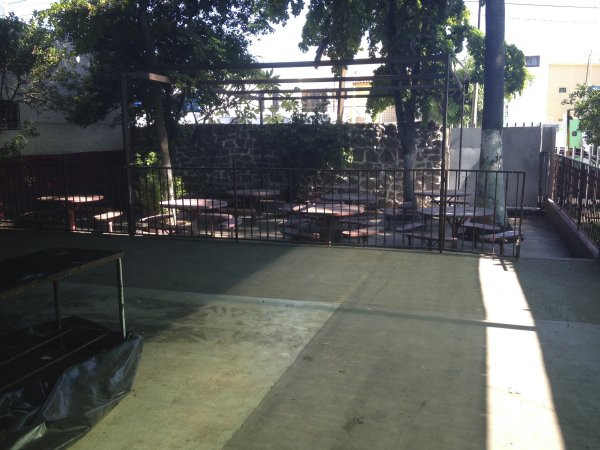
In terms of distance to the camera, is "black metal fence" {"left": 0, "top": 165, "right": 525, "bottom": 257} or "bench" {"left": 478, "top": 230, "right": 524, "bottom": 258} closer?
"bench" {"left": 478, "top": 230, "right": 524, "bottom": 258}

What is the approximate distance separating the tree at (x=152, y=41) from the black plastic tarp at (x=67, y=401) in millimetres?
7503

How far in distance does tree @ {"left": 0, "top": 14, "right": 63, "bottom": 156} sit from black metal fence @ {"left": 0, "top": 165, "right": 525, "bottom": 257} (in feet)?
2.76

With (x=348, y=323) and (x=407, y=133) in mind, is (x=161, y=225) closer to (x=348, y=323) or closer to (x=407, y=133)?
(x=407, y=133)

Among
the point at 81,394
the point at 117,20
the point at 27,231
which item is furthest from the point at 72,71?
the point at 81,394

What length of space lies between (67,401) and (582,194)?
26.2 feet

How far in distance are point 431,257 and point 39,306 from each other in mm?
4844

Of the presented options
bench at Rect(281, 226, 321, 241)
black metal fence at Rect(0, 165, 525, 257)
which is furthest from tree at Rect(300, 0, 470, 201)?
bench at Rect(281, 226, 321, 241)

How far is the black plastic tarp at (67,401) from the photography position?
9.05 ft

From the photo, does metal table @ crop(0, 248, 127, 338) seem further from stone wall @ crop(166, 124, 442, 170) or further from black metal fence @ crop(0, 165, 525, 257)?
stone wall @ crop(166, 124, 442, 170)

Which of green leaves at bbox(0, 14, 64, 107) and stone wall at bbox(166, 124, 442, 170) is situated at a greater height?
green leaves at bbox(0, 14, 64, 107)

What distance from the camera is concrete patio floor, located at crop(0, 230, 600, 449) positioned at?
10.5ft

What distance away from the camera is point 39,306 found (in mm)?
5535

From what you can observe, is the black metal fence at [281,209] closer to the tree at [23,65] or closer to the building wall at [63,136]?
the building wall at [63,136]

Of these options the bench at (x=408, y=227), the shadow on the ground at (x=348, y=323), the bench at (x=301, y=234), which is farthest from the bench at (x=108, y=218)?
the bench at (x=408, y=227)
